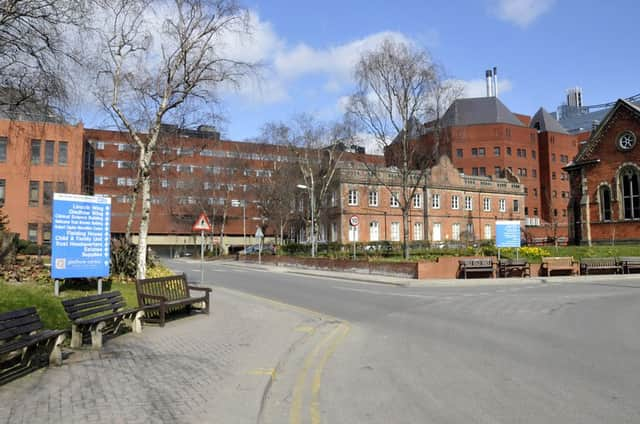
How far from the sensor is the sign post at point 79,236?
12.6 meters

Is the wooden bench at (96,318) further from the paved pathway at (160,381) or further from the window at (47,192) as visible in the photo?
the window at (47,192)

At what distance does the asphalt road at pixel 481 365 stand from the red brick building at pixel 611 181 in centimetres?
3302

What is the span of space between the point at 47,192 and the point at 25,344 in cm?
5677

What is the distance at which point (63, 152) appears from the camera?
190 ft

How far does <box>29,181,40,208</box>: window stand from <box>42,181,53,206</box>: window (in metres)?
0.84

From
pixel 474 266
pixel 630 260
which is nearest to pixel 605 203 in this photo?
pixel 630 260

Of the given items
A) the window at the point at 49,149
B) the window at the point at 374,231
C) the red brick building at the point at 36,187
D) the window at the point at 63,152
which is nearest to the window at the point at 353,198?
the window at the point at 374,231

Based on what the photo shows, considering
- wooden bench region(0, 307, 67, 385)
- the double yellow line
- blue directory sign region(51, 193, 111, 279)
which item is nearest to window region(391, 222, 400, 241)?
blue directory sign region(51, 193, 111, 279)

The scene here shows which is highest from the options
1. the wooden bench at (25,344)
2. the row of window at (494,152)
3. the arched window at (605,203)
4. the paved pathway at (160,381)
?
the row of window at (494,152)

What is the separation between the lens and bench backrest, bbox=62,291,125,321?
848cm

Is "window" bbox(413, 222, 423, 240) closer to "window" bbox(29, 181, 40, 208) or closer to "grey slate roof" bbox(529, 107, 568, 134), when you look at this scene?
"window" bbox(29, 181, 40, 208)

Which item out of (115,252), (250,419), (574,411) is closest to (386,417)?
(250,419)

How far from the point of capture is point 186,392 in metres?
5.98

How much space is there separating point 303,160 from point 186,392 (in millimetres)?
41773
